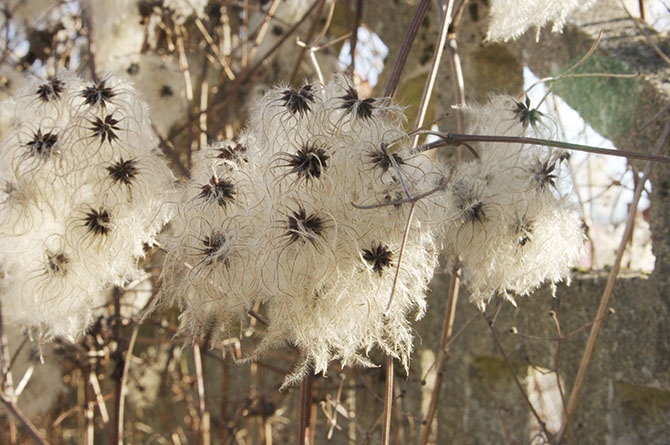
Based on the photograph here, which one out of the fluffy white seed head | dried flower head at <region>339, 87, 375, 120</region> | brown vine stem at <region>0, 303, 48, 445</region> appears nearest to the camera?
dried flower head at <region>339, 87, 375, 120</region>

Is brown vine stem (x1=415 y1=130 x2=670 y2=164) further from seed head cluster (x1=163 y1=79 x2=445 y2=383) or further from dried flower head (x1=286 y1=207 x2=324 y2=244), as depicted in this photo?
dried flower head (x1=286 y1=207 x2=324 y2=244)

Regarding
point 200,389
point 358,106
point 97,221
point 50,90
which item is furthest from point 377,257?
point 200,389

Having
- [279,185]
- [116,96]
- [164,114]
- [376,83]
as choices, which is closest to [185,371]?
[164,114]

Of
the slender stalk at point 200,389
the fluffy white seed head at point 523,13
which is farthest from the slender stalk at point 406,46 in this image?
the slender stalk at point 200,389

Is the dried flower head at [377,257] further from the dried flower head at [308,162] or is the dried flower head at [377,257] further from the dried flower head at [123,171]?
the dried flower head at [123,171]

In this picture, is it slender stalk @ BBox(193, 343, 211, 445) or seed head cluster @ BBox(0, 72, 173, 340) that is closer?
seed head cluster @ BBox(0, 72, 173, 340)

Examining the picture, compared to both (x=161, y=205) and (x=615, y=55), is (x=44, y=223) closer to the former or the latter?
(x=161, y=205)

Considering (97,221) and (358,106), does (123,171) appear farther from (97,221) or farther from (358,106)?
(358,106)

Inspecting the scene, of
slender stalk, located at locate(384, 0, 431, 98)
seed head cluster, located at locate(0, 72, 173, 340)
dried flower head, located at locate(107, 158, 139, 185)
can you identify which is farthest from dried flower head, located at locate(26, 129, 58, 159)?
slender stalk, located at locate(384, 0, 431, 98)
